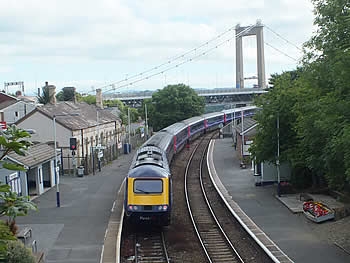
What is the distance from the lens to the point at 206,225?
21.0m

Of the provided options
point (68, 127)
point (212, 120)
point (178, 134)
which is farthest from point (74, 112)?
point (212, 120)

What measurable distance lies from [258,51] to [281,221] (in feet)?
332

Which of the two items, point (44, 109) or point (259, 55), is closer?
point (44, 109)

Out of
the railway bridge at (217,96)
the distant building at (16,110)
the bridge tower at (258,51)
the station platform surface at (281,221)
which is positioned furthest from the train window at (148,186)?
the bridge tower at (258,51)

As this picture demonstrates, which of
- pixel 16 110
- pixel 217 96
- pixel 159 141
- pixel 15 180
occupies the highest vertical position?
pixel 217 96

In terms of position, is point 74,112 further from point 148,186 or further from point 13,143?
point 13,143

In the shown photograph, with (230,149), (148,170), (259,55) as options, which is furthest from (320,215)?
(259,55)

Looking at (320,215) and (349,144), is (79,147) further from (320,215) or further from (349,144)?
(349,144)

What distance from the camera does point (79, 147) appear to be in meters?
39.0

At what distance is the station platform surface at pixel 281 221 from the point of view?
16062mm

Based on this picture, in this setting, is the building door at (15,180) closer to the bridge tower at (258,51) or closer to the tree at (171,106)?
the tree at (171,106)

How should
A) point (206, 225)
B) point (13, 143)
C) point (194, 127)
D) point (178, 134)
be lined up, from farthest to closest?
point (194, 127) < point (178, 134) < point (206, 225) < point (13, 143)

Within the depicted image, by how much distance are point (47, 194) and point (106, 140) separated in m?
19.1

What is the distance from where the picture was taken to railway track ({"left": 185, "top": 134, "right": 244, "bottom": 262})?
54.6 ft
